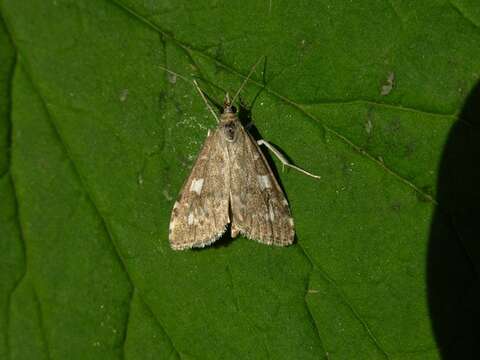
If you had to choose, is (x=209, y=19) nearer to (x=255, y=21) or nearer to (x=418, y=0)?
(x=255, y=21)

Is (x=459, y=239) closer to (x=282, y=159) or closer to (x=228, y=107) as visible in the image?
(x=282, y=159)

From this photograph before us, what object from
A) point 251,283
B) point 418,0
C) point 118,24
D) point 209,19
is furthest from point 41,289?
point 418,0

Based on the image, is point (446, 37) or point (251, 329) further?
point (251, 329)

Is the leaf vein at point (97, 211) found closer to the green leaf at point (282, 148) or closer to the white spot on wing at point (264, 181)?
the green leaf at point (282, 148)

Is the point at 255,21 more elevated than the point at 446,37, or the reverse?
the point at 446,37

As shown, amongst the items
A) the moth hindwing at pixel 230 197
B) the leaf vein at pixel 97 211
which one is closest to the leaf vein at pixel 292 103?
the moth hindwing at pixel 230 197

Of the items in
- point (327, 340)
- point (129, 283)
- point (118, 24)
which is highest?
point (118, 24)

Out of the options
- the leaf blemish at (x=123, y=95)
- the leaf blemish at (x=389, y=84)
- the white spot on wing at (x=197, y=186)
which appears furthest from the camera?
the white spot on wing at (x=197, y=186)

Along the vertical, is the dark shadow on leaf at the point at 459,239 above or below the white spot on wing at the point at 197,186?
above

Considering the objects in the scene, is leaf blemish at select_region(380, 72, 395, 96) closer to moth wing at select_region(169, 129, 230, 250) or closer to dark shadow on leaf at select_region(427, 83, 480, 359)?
dark shadow on leaf at select_region(427, 83, 480, 359)
